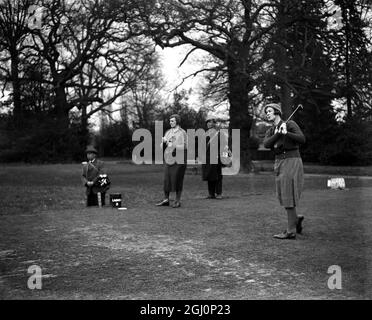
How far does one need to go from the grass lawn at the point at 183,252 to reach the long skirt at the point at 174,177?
0.49m

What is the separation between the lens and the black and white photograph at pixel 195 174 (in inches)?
182

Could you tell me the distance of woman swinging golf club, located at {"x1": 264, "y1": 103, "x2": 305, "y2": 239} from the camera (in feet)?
21.8

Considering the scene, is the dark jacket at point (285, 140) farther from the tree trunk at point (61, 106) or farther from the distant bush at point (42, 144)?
the tree trunk at point (61, 106)

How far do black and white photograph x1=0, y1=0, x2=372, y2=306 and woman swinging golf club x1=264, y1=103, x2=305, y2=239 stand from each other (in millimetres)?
19

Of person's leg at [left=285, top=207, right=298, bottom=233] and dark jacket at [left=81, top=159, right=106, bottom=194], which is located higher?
dark jacket at [left=81, top=159, right=106, bottom=194]

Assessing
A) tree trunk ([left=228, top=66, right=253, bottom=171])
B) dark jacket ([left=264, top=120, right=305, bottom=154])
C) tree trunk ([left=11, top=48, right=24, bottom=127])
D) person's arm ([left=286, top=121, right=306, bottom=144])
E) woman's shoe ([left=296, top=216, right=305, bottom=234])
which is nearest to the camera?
person's arm ([left=286, top=121, right=306, bottom=144])

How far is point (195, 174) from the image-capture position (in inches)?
944

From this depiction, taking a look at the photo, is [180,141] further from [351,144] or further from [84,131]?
[84,131]

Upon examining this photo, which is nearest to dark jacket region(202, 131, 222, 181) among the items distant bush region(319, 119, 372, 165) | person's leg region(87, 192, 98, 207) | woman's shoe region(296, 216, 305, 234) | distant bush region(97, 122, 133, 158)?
person's leg region(87, 192, 98, 207)

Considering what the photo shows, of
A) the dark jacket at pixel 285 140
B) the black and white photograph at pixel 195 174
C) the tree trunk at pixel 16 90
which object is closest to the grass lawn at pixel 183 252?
the black and white photograph at pixel 195 174

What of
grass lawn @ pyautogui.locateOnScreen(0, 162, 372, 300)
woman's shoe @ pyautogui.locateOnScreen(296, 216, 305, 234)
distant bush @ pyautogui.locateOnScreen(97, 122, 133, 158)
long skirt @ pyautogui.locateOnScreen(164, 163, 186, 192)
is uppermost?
distant bush @ pyautogui.locateOnScreen(97, 122, 133, 158)

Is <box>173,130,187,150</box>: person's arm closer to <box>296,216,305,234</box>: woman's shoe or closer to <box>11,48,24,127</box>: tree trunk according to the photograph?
<box>296,216,305,234</box>: woman's shoe

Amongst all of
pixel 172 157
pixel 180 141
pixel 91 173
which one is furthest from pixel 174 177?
pixel 91 173
